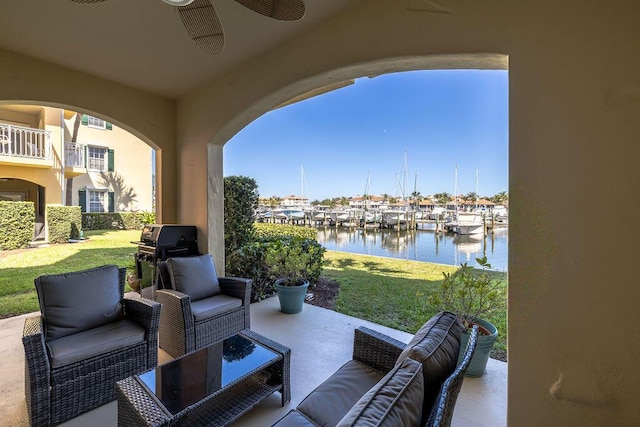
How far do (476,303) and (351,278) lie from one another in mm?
3457

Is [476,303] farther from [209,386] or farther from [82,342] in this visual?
[82,342]

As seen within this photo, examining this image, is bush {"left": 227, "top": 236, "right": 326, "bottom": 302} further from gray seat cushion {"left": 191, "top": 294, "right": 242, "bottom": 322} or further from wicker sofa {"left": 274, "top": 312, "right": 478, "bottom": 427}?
wicker sofa {"left": 274, "top": 312, "right": 478, "bottom": 427}

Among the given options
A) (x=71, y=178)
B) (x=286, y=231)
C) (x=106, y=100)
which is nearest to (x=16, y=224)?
(x=71, y=178)

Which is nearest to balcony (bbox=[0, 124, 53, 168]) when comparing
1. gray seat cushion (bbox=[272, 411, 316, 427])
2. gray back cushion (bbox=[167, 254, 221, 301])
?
gray back cushion (bbox=[167, 254, 221, 301])

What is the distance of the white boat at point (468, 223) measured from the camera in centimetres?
1041

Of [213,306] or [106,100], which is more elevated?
[106,100]

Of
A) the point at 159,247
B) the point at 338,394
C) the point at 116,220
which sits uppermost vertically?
the point at 116,220

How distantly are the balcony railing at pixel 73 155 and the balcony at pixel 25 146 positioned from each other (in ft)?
3.68

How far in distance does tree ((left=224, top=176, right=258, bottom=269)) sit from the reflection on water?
312 cm

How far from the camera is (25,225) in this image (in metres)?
7.54

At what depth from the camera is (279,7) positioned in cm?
184
